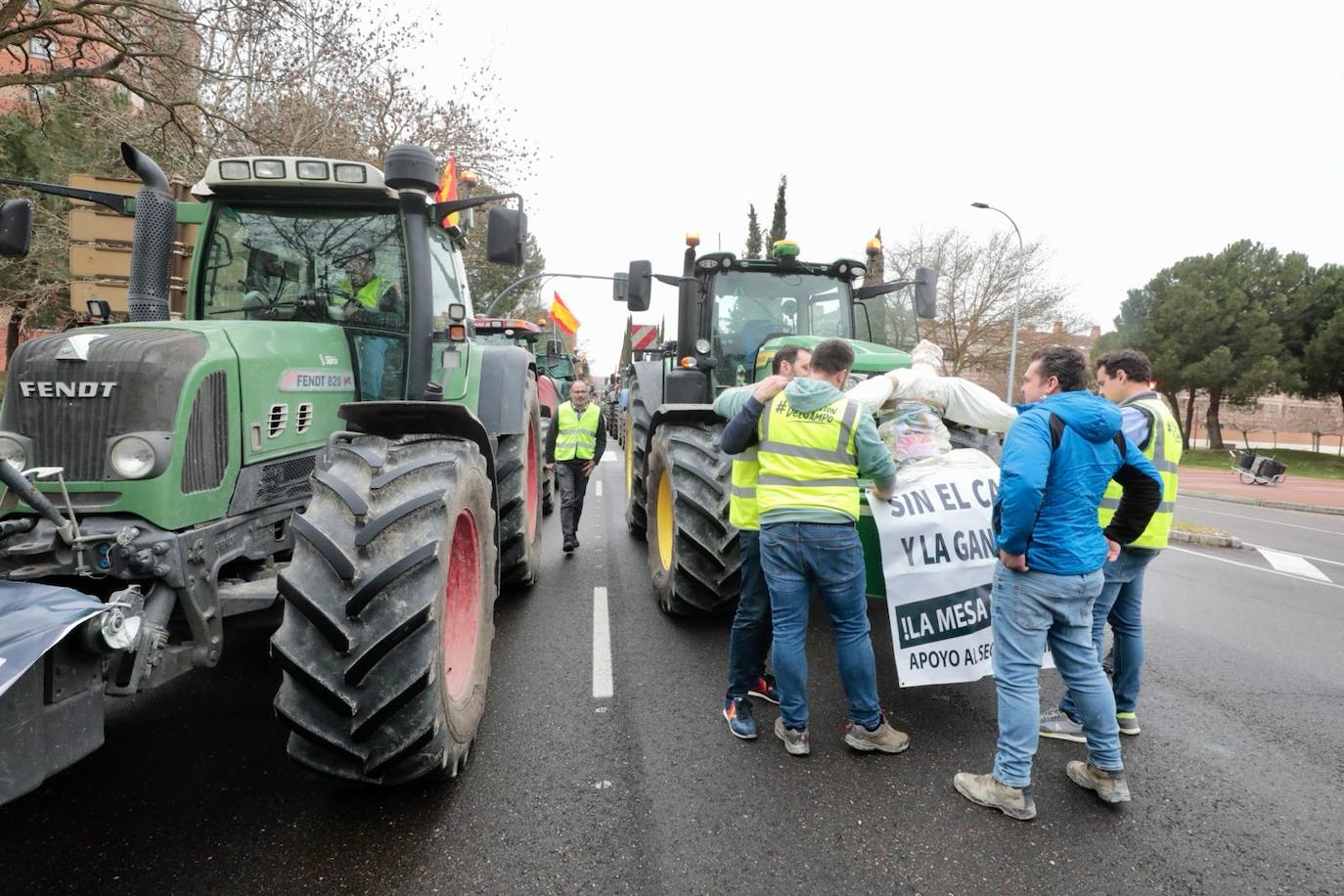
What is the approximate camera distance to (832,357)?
3.54m

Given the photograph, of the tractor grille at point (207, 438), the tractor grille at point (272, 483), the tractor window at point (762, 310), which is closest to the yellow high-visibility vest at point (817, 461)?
the tractor grille at point (272, 483)

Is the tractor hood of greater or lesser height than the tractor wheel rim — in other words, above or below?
above

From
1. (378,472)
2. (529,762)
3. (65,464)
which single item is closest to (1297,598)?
(529,762)

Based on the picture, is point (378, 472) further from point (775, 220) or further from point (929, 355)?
point (775, 220)

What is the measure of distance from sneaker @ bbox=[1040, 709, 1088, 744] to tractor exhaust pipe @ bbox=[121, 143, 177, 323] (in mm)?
5071

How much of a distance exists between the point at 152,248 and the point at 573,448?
416 centimetres

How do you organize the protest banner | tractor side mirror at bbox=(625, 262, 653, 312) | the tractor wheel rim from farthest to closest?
1. tractor side mirror at bbox=(625, 262, 653, 312)
2. the tractor wheel rim
3. the protest banner

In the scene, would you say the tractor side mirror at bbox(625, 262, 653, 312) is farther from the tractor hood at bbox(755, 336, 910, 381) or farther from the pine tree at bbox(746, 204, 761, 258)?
the pine tree at bbox(746, 204, 761, 258)

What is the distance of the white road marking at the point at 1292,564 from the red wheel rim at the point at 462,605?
9.23 meters

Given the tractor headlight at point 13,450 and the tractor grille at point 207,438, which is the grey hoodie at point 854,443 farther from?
the tractor headlight at point 13,450

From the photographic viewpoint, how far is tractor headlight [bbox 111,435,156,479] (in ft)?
8.45

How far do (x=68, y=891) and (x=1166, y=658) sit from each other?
5961mm

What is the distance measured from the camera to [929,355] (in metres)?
4.73

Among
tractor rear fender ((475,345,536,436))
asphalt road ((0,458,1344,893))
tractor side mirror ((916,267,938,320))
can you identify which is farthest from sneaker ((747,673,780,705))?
tractor side mirror ((916,267,938,320))
